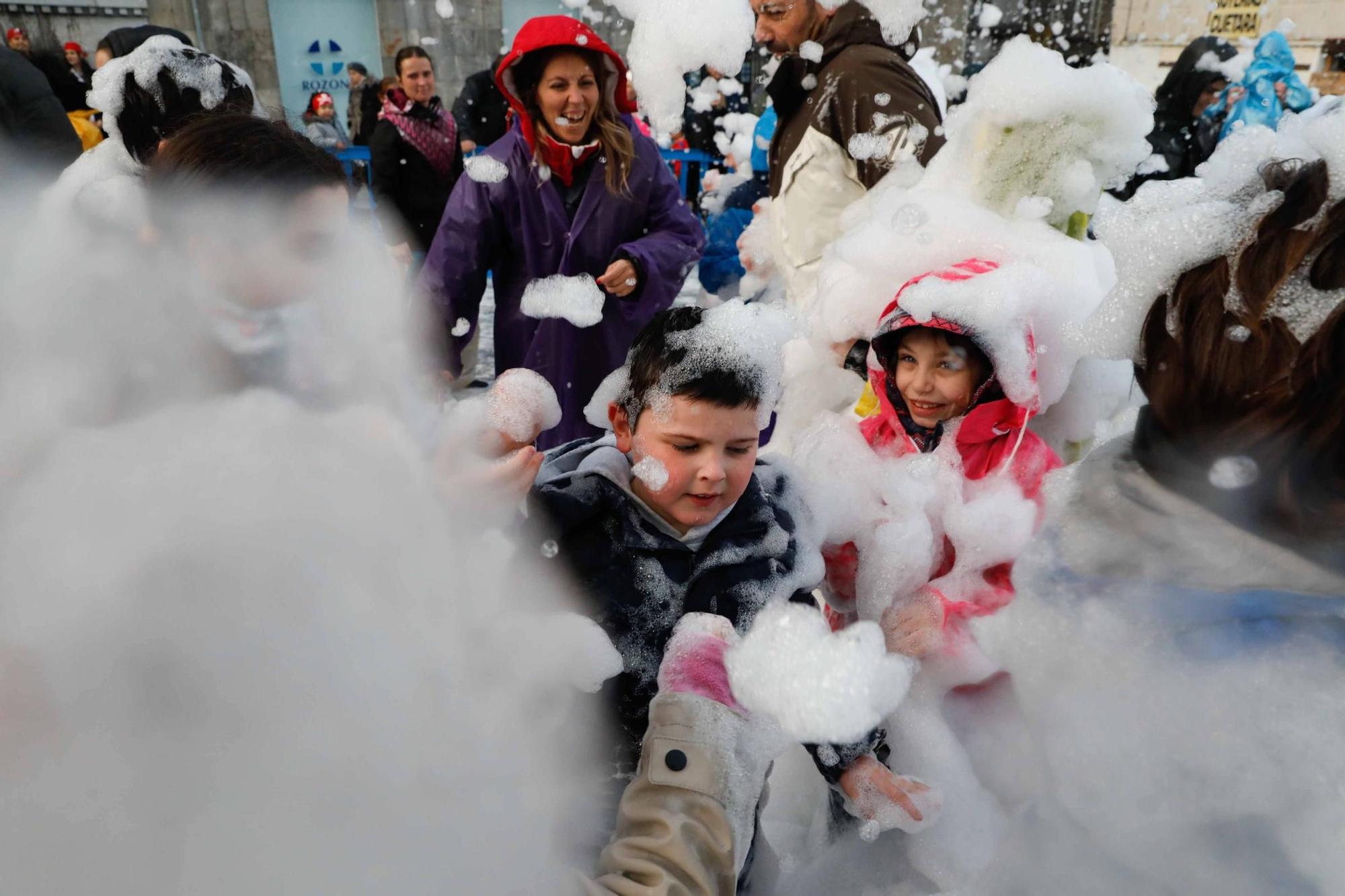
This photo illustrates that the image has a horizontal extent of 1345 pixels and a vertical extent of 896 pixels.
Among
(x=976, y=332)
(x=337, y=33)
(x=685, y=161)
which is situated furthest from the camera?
(x=337, y=33)

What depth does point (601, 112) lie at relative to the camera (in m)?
2.54

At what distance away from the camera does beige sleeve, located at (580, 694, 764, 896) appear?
82cm

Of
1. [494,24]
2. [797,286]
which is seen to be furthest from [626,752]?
[494,24]

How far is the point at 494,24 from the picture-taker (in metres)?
10.4

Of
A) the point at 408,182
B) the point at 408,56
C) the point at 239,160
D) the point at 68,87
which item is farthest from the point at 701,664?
the point at 68,87

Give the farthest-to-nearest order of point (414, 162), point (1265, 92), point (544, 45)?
point (414, 162)
point (1265, 92)
point (544, 45)

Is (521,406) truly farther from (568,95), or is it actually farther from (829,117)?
(568,95)

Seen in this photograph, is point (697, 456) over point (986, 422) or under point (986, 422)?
over

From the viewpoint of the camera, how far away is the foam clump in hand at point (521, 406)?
1.27m

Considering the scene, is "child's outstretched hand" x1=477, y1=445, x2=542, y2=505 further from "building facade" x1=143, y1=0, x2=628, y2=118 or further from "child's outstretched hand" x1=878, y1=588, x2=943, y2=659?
"building facade" x1=143, y1=0, x2=628, y2=118

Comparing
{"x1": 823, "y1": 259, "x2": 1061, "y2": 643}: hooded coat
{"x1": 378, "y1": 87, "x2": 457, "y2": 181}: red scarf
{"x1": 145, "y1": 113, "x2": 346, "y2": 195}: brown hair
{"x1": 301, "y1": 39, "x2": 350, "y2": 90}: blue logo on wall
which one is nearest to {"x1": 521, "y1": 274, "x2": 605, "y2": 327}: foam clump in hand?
{"x1": 823, "y1": 259, "x2": 1061, "y2": 643}: hooded coat

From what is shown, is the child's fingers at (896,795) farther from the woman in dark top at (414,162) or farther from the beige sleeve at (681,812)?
the woman in dark top at (414,162)

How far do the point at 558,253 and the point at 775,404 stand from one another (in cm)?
135

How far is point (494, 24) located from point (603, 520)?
10.7 meters
